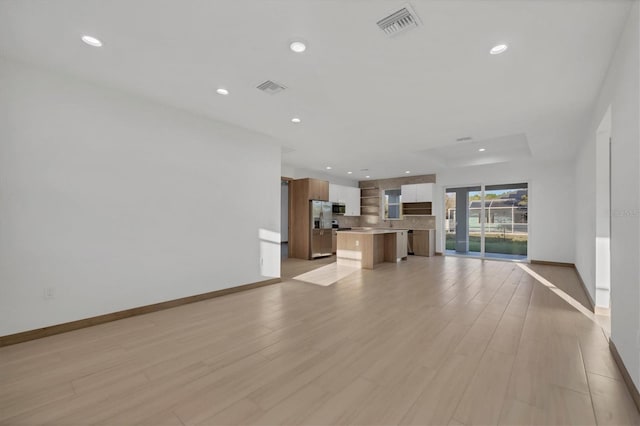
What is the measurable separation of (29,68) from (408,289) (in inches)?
222

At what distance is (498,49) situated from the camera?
2502 mm

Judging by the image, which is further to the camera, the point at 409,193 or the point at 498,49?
the point at 409,193

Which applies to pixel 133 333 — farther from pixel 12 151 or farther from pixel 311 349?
pixel 12 151

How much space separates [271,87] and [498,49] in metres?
2.31

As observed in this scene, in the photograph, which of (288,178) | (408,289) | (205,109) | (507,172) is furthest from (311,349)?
(507,172)

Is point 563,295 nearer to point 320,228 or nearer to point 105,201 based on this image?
point 320,228

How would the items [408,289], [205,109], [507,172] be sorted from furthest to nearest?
[507,172] → [408,289] → [205,109]

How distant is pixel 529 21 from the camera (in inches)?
84.8

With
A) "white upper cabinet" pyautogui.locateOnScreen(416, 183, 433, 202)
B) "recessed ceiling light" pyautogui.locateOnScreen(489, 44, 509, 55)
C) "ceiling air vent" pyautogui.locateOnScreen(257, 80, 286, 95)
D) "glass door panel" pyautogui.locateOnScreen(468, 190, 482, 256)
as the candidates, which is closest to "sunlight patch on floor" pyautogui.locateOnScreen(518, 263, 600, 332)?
"glass door panel" pyautogui.locateOnScreen(468, 190, 482, 256)

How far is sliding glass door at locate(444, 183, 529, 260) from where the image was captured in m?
7.90

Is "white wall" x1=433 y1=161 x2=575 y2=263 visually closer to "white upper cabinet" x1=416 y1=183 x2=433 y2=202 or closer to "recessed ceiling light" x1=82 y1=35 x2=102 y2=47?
"white upper cabinet" x1=416 y1=183 x2=433 y2=202

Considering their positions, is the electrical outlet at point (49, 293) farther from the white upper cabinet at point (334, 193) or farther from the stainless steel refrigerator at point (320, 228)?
the white upper cabinet at point (334, 193)

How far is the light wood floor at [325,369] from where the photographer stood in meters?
1.74

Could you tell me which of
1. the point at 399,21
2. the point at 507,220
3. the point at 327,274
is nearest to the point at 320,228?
the point at 327,274
